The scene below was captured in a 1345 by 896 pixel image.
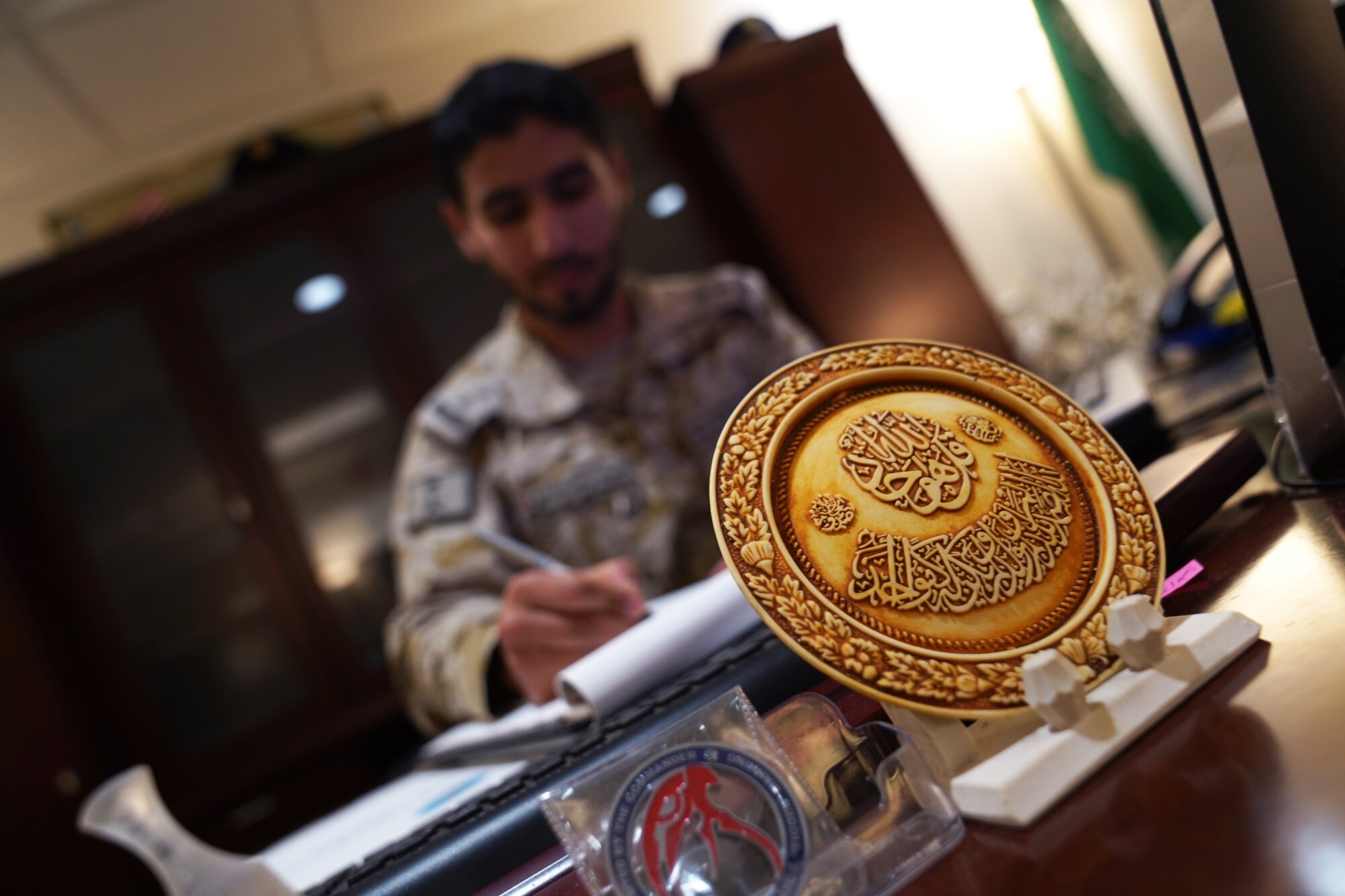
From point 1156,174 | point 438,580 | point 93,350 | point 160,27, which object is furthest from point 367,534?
point 1156,174

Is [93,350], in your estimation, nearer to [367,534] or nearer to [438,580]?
[367,534]

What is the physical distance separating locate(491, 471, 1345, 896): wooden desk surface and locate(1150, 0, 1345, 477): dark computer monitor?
0.55 feet

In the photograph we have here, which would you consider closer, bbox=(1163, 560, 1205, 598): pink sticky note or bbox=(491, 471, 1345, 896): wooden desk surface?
bbox=(491, 471, 1345, 896): wooden desk surface

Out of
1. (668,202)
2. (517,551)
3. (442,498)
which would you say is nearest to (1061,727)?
(517,551)

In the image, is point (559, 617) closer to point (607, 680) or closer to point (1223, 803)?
point (607, 680)

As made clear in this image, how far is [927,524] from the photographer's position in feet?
1.11

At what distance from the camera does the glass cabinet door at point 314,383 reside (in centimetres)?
215

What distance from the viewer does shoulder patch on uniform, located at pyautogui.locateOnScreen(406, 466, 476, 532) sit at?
50.2 inches

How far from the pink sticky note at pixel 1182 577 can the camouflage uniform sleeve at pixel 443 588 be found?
71cm

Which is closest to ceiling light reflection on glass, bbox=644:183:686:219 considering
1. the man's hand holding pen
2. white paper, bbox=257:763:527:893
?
the man's hand holding pen

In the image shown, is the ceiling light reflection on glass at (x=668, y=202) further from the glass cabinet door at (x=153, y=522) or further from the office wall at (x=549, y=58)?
the glass cabinet door at (x=153, y=522)

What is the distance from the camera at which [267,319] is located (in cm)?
218

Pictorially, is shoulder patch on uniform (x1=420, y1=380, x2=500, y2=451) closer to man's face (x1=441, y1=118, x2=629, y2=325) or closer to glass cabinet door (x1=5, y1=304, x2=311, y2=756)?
man's face (x1=441, y1=118, x2=629, y2=325)

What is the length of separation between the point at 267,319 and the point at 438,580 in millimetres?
1314
